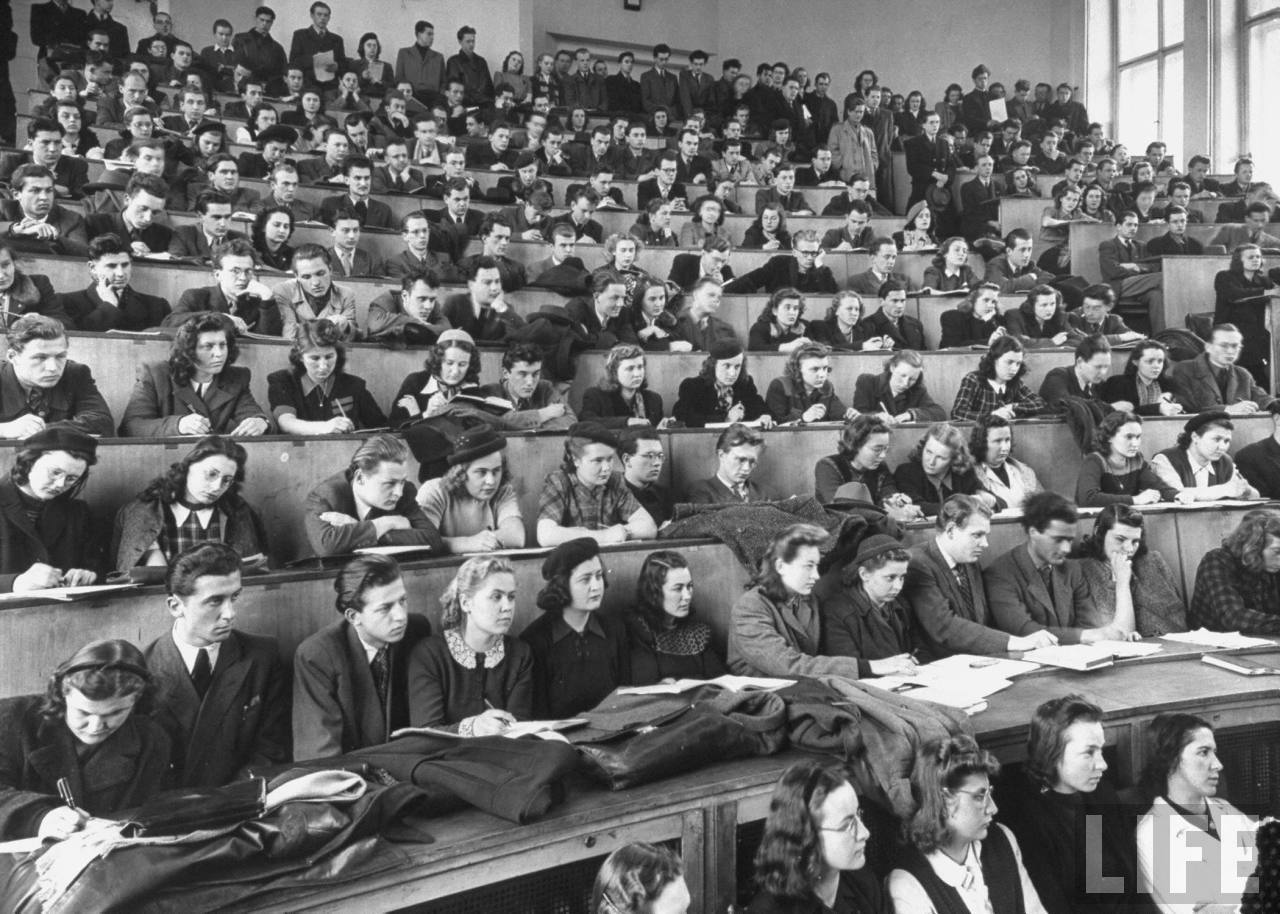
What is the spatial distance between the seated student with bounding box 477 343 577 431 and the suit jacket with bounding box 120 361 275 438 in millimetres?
858

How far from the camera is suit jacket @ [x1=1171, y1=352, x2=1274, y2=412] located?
5418 mm

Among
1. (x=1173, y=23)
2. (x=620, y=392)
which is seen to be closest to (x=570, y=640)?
(x=620, y=392)

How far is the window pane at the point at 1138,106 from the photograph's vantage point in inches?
462

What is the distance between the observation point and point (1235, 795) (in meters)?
2.76

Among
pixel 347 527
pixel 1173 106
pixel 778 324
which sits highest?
pixel 1173 106

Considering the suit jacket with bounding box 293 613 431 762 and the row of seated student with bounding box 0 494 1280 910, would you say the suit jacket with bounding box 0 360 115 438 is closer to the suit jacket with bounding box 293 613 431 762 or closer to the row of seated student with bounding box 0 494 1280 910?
the row of seated student with bounding box 0 494 1280 910

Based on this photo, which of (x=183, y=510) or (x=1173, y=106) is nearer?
(x=183, y=510)

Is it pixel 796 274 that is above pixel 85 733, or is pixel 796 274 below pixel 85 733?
above

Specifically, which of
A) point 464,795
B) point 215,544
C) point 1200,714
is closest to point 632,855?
point 464,795

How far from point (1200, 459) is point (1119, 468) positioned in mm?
388

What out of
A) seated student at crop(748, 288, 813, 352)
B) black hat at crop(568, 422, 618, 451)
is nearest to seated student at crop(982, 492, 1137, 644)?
black hat at crop(568, 422, 618, 451)

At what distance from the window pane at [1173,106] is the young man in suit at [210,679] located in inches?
443

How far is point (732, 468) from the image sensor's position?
3.85 metres

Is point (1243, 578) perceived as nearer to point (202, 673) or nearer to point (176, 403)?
point (202, 673)
